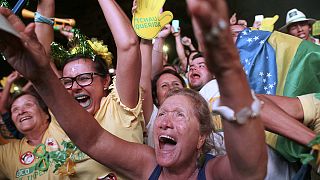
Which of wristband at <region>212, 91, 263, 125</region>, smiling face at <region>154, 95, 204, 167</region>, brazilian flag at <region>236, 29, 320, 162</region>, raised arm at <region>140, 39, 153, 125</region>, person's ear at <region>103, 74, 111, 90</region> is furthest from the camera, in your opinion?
raised arm at <region>140, 39, 153, 125</region>

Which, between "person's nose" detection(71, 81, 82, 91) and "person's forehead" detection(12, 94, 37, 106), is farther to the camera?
"person's forehead" detection(12, 94, 37, 106)

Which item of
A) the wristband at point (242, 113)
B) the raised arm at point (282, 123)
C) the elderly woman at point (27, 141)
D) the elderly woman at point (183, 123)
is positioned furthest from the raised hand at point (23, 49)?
the elderly woman at point (27, 141)

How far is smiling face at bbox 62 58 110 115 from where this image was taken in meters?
2.35

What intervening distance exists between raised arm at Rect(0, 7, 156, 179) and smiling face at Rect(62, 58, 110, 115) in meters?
0.42

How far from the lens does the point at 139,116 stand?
2252mm

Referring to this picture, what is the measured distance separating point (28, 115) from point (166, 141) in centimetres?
138

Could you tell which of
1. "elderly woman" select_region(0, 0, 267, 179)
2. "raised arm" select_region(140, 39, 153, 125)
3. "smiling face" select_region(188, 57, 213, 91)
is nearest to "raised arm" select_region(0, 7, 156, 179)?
"elderly woman" select_region(0, 0, 267, 179)

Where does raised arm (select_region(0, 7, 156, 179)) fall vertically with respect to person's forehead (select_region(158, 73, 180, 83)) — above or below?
above

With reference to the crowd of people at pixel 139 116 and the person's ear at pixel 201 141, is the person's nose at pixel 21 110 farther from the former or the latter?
the person's ear at pixel 201 141

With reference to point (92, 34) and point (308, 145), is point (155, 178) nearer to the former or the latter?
point (308, 145)

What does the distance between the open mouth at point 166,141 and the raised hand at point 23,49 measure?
1.93 ft

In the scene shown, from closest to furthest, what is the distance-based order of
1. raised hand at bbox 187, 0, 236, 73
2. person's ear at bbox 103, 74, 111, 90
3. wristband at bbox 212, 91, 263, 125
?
raised hand at bbox 187, 0, 236, 73
wristband at bbox 212, 91, 263, 125
person's ear at bbox 103, 74, 111, 90

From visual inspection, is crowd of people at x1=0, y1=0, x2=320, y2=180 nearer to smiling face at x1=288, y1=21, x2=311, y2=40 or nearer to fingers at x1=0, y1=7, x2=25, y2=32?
fingers at x1=0, y1=7, x2=25, y2=32

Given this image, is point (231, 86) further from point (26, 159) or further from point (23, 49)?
point (26, 159)
